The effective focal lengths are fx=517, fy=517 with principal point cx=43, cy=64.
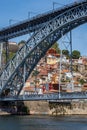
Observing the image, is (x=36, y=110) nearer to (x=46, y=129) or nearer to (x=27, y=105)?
(x=27, y=105)

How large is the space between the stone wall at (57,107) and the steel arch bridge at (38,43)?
5574 millimetres

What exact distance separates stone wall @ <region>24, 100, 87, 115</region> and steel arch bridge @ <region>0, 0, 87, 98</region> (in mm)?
5574

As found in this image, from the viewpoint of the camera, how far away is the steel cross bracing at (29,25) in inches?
3508

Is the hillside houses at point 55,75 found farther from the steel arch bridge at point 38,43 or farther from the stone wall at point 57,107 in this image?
the steel arch bridge at point 38,43

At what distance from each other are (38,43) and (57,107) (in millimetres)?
20510

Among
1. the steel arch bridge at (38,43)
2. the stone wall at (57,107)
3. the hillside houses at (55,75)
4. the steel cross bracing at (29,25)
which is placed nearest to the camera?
the steel arch bridge at (38,43)

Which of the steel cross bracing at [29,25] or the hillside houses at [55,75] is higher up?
the steel cross bracing at [29,25]

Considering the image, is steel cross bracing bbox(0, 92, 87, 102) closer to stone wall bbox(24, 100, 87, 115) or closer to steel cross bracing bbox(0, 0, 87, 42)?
stone wall bbox(24, 100, 87, 115)

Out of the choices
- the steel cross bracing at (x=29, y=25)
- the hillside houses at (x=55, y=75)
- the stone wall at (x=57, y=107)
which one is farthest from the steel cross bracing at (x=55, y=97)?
the hillside houses at (x=55, y=75)

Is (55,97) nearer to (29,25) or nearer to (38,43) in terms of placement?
(38,43)

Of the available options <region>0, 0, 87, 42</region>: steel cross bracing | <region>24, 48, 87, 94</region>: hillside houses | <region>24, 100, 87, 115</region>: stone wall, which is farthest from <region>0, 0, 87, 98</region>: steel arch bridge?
<region>24, 48, 87, 94</region>: hillside houses

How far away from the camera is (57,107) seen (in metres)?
109

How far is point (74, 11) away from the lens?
8594cm

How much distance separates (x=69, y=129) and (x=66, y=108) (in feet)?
150
